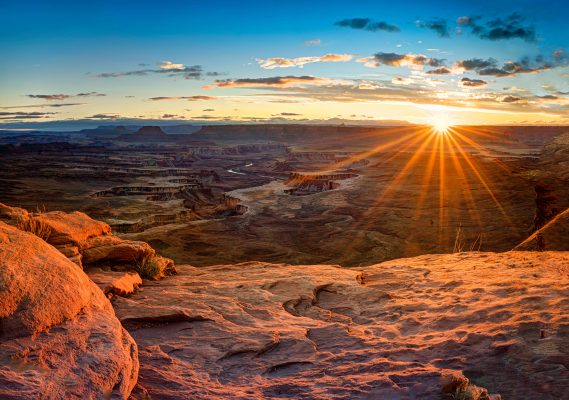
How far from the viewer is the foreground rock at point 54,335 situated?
338 cm

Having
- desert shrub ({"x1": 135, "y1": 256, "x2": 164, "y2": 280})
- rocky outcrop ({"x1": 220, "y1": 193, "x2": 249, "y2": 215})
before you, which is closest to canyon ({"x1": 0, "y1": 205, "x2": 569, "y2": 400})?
desert shrub ({"x1": 135, "y1": 256, "x2": 164, "y2": 280})

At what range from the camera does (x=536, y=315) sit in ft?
17.1

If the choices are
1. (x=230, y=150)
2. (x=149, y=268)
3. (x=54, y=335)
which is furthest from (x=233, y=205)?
(x=230, y=150)

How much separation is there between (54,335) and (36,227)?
4326 millimetres

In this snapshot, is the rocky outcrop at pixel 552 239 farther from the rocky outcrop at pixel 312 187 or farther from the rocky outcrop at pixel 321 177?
the rocky outcrop at pixel 321 177

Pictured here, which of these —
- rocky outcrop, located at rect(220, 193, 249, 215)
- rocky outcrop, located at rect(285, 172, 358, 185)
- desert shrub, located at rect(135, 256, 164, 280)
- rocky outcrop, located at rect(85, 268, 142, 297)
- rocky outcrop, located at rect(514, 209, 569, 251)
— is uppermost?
rocky outcrop, located at rect(85, 268, 142, 297)

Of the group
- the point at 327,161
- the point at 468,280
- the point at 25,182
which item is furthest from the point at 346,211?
the point at 327,161

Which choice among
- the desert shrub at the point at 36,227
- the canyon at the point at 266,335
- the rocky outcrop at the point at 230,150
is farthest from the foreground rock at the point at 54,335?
the rocky outcrop at the point at 230,150

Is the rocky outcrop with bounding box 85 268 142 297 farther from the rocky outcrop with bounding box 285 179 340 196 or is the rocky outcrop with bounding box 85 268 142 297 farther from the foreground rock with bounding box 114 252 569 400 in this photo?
the rocky outcrop with bounding box 285 179 340 196

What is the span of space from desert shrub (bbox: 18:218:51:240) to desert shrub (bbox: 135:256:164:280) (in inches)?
65.8

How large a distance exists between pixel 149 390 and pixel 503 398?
3.08 metres

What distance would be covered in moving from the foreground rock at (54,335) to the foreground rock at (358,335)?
47 centimetres

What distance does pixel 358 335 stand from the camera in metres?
5.52

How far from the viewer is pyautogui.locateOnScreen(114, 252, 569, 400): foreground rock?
411cm
